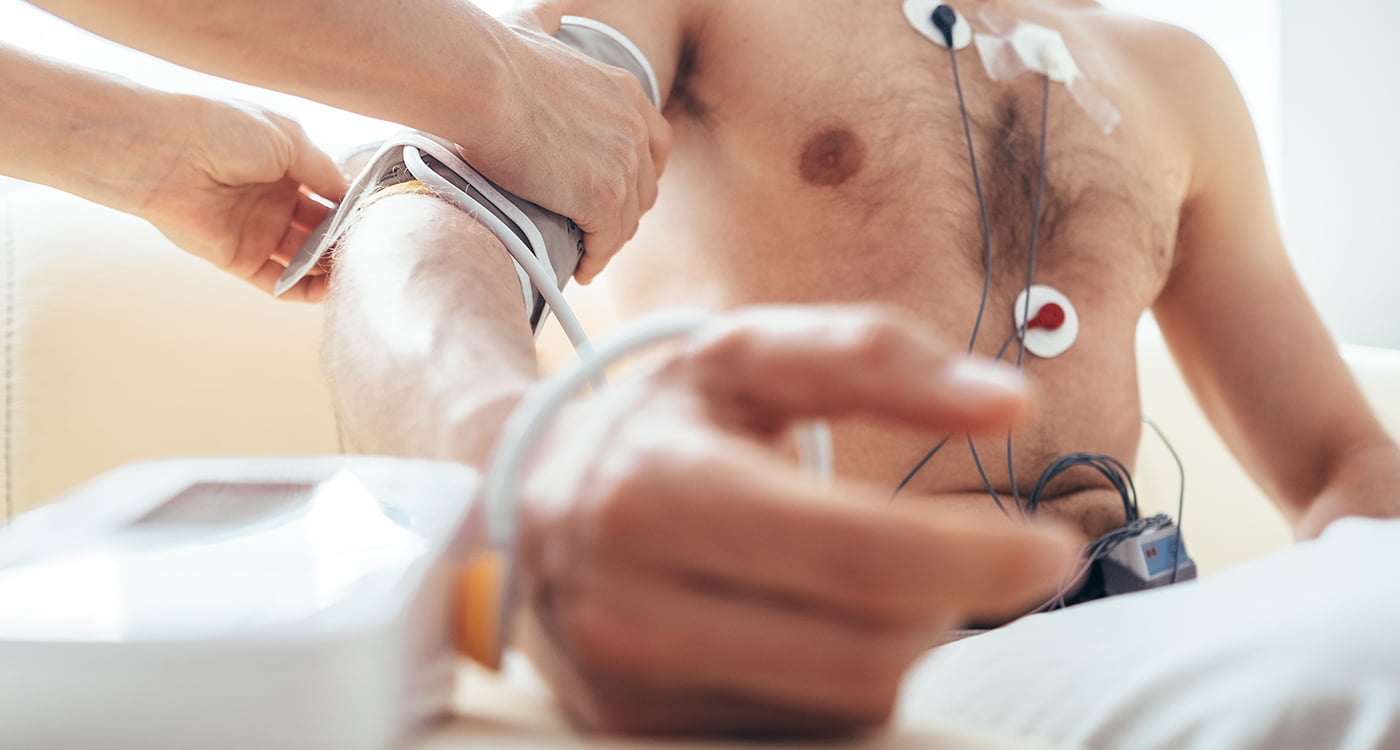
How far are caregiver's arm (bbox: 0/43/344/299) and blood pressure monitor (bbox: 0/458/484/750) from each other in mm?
552

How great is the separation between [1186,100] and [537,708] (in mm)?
1146

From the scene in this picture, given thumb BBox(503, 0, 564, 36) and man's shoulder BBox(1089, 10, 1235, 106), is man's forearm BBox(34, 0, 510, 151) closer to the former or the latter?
thumb BBox(503, 0, 564, 36)

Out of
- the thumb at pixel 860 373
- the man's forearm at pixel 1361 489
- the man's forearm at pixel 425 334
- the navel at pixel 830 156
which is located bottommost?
the man's forearm at pixel 1361 489

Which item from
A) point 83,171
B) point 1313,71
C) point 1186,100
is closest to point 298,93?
point 83,171

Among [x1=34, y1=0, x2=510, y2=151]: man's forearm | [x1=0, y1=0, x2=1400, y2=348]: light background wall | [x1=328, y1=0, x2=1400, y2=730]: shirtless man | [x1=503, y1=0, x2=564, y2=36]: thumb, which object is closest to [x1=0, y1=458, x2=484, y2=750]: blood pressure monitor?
[x1=328, y1=0, x2=1400, y2=730]: shirtless man

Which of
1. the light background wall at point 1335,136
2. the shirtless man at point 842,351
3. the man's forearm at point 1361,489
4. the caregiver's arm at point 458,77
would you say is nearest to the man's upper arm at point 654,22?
the shirtless man at point 842,351

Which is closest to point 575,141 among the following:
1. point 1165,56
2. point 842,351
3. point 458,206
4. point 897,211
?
point 458,206

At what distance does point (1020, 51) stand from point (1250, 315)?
1.46ft

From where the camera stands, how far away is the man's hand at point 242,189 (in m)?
0.82

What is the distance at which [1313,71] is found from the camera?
2.06 m

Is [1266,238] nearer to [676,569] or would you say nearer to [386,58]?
[386,58]

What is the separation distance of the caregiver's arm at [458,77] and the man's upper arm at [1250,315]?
0.76 meters

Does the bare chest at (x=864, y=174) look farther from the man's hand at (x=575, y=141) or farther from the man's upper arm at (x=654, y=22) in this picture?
the man's hand at (x=575, y=141)

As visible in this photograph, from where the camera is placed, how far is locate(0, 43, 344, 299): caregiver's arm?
785 mm
